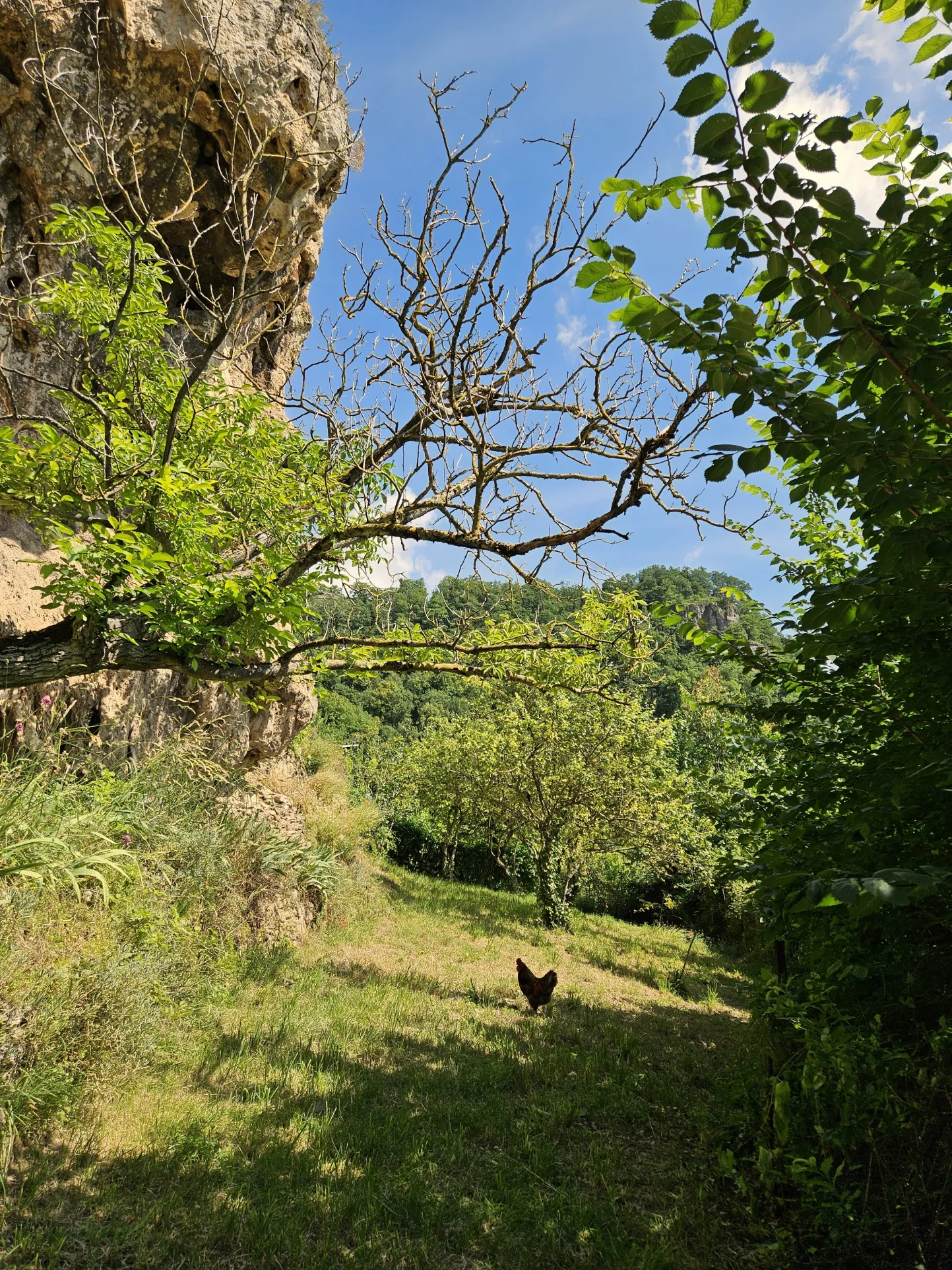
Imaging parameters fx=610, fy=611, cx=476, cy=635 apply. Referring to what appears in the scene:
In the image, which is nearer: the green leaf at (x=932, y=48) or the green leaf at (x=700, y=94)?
the green leaf at (x=700, y=94)

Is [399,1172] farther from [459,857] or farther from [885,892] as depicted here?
[459,857]

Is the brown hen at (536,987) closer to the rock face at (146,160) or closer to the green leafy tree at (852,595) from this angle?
the green leafy tree at (852,595)

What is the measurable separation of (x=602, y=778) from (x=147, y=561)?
11233 mm

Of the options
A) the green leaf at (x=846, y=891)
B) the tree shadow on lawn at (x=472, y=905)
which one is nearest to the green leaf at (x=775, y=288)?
the green leaf at (x=846, y=891)

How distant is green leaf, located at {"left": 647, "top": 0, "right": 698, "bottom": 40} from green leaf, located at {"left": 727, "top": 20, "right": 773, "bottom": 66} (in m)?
0.08

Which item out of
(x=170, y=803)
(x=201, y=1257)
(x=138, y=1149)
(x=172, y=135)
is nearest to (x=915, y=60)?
(x=201, y=1257)

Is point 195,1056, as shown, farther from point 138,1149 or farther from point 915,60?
point 915,60

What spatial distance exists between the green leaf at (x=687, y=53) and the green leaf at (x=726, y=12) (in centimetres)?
3

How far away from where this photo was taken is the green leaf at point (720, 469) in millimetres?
1585

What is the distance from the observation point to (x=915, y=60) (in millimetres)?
1507

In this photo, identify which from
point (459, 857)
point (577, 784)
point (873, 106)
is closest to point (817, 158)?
point (873, 106)

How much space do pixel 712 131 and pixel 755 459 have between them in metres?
0.71

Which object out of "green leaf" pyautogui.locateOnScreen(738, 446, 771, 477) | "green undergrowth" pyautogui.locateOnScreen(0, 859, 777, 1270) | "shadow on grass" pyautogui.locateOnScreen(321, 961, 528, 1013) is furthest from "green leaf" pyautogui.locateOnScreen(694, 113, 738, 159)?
"shadow on grass" pyautogui.locateOnScreen(321, 961, 528, 1013)

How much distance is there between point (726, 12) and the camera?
1112mm
